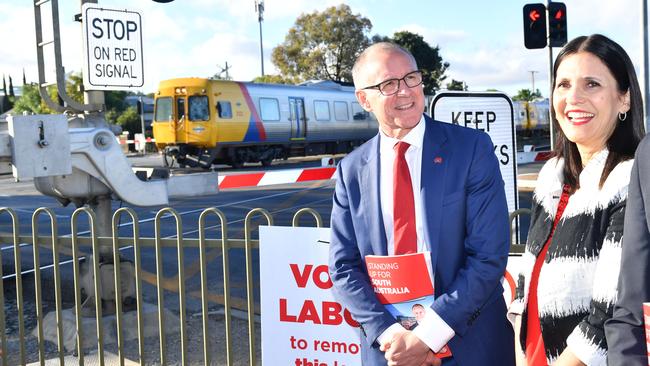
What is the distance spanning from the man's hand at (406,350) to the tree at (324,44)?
180 feet

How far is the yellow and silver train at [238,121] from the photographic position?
1013 inches

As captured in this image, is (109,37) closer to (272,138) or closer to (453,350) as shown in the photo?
(453,350)

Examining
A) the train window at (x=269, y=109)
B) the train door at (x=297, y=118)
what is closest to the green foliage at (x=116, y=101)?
the train door at (x=297, y=118)

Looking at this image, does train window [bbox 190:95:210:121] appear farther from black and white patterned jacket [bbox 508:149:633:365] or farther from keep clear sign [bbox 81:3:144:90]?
black and white patterned jacket [bbox 508:149:633:365]

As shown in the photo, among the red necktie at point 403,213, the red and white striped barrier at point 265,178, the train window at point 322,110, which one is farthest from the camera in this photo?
the train window at point 322,110

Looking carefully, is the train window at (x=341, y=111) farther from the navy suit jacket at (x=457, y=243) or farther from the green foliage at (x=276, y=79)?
the navy suit jacket at (x=457, y=243)

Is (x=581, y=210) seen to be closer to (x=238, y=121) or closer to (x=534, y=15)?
(x=534, y=15)

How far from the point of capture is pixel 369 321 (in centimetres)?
265

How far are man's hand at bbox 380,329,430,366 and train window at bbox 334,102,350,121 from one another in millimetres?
30235

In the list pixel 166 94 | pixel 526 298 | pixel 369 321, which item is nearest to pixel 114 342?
pixel 369 321

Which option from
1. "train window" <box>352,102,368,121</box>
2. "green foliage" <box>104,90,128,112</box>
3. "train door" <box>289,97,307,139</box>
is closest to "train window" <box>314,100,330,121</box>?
"train door" <box>289,97,307,139</box>

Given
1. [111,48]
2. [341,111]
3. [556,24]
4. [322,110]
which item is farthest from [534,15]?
[341,111]

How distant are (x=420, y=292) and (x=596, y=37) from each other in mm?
1071

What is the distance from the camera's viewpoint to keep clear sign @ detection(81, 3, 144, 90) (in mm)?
5270
